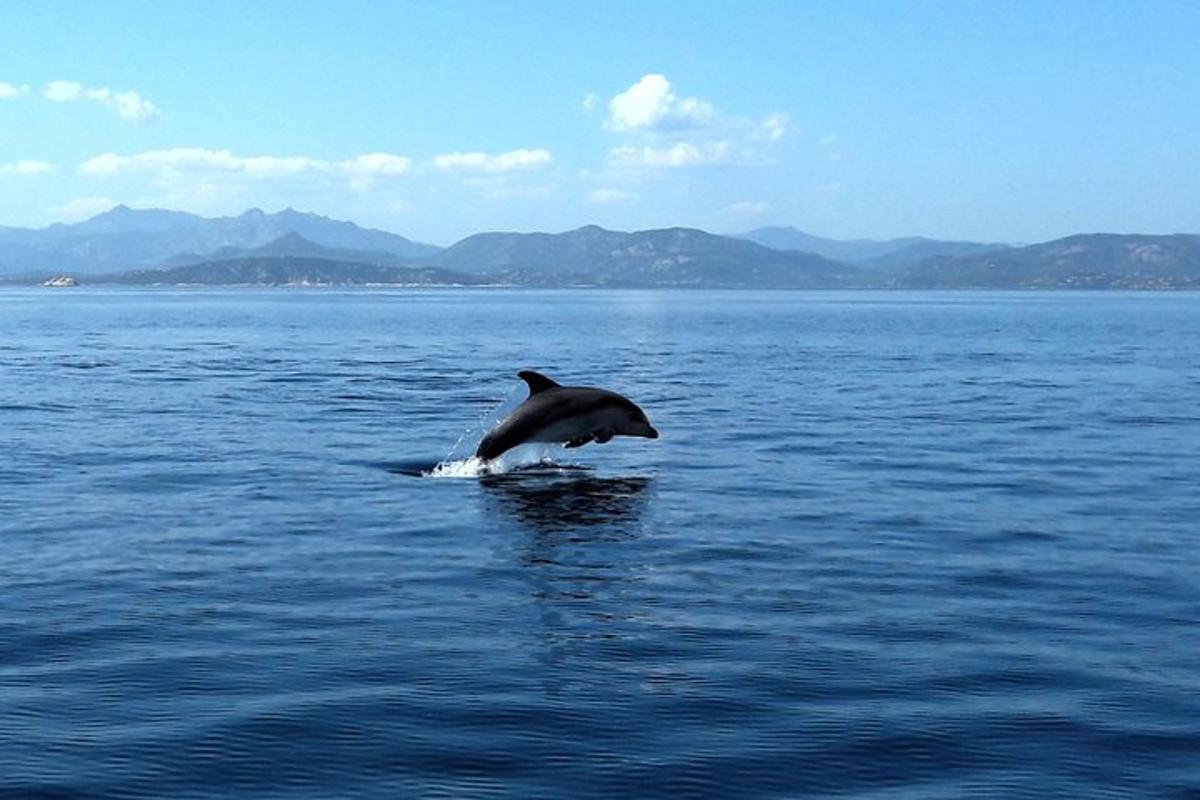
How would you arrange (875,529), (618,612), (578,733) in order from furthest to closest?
(875,529)
(618,612)
(578,733)

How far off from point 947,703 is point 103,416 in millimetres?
28119

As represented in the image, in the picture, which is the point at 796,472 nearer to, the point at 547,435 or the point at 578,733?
the point at 547,435

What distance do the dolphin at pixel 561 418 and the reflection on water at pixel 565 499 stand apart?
0.70 metres

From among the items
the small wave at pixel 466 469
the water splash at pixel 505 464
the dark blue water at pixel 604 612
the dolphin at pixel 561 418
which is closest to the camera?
the dark blue water at pixel 604 612

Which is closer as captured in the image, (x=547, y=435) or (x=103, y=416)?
(x=547, y=435)

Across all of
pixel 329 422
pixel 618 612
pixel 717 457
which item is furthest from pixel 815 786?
pixel 329 422

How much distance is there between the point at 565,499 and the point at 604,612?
785 cm

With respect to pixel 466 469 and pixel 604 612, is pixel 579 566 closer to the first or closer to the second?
pixel 604 612

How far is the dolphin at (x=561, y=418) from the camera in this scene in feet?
78.0

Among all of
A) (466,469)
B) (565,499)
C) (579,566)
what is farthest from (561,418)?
(579,566)

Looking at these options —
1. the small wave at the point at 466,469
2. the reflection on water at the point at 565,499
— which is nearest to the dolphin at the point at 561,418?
the small wave at the point at 466,469

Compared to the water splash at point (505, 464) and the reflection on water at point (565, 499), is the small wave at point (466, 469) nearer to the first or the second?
the water splash at point (505, 464)

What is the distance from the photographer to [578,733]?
32.6 feet

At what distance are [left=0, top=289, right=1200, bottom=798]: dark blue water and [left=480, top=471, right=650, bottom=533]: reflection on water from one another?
110mm
